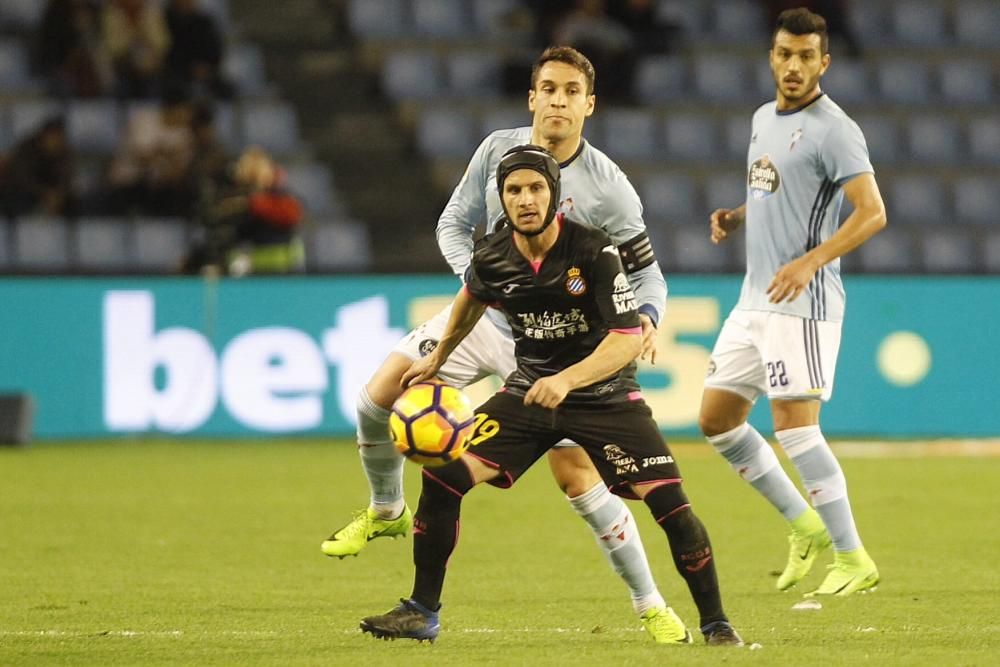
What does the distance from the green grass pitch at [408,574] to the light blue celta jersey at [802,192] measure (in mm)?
1183

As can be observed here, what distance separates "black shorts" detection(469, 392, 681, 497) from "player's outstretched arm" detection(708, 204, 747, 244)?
6.17ft

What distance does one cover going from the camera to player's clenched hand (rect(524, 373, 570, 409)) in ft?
18.2

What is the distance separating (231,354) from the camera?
13516 millimetres

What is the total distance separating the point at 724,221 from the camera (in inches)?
302

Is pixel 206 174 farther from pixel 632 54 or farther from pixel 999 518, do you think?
pixel 999 518

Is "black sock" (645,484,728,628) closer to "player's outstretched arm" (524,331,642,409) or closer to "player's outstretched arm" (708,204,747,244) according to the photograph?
"player's outstretched arm" (524,331,642,409)

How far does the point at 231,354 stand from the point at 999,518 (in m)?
6.06

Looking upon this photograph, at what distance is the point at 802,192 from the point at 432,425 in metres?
2.34

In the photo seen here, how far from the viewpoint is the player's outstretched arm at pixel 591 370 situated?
5.57 metres

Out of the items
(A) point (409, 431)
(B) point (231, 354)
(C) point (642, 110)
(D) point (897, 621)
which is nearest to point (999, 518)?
(D) point (897, 621)

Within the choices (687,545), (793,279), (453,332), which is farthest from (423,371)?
(793,279)

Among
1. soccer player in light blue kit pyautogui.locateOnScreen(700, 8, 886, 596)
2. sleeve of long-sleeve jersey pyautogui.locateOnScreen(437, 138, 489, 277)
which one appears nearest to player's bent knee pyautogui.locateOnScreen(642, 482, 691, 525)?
sleeve of long-sleeve jersey pyautogui.locateOnScreen(437, 138, 489, 277)

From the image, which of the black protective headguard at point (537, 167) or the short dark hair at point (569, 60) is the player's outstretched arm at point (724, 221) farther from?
the black protective headguard at point (537, 167)

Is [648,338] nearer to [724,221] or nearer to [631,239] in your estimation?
[631,239]
